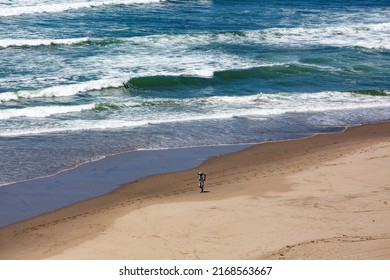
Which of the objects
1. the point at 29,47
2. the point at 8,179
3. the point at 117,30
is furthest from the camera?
the point at 117,30

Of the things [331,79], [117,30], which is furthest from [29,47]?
[331,79]

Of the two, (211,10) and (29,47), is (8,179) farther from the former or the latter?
(211,10)

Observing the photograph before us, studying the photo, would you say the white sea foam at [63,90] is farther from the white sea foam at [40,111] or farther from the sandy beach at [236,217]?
the sandy beach at [236,217]

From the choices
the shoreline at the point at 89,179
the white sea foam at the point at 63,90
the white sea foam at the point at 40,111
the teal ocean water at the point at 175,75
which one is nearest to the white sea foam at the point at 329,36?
the teal ocean water at the point at 175,75

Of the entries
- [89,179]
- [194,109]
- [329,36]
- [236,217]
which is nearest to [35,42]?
[194,109]

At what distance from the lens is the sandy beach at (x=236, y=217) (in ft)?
51.8

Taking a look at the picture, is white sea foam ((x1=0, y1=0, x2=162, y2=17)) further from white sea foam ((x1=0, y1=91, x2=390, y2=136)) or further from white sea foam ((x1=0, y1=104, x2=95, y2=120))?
white sea foam ((x1=0, y1=104, x2=95, y2=120))

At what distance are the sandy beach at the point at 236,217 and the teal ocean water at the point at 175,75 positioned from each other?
3.18m

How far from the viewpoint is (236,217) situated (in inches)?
690

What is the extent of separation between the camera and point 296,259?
1501cm

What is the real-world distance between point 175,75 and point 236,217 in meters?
15.1

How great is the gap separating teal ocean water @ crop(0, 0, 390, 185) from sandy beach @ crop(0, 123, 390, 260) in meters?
3.18

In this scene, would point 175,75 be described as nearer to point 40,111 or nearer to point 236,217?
point 40,111

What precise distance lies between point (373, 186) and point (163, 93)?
1271cm
